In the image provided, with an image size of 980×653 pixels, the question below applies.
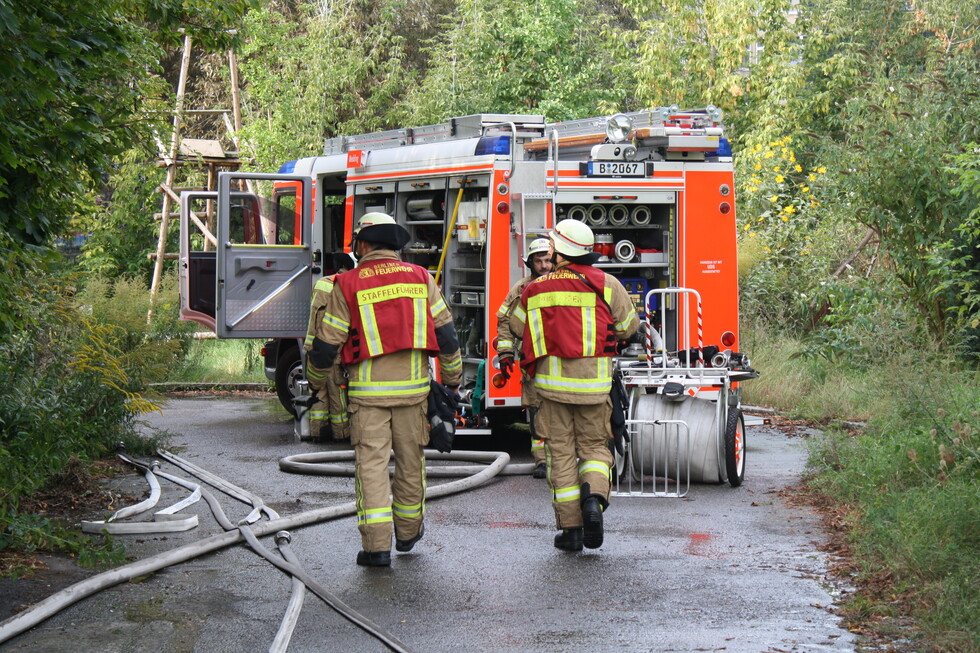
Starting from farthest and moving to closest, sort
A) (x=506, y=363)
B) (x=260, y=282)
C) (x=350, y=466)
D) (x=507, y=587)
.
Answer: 1. (x=260, y=282)
2. (x=350, y=466)
3. (x=506, y=363)
4. (x=507, y=587)

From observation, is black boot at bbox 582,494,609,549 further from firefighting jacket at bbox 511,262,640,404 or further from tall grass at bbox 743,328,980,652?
tall grass at bbox 743,328,980,652

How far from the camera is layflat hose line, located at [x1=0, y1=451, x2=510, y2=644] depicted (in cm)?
540

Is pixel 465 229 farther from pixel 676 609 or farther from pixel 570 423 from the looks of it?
pixel 676 609

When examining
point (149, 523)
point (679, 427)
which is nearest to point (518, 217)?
point (679, 427)

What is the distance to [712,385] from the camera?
939 cm

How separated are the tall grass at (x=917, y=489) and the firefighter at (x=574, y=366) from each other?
158cm

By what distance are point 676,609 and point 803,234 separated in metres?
12.5

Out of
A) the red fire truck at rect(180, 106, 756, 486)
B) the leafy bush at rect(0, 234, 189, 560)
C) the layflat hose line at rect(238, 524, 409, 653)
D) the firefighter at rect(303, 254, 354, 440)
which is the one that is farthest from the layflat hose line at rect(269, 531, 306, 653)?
the red fire truck at rect(180, 106, 756, 486)

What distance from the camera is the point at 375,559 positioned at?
22.4 feet

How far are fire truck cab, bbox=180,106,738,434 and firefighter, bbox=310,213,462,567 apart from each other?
2523 mm

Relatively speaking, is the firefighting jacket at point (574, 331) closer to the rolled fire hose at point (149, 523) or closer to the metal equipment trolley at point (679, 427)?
the metal equipment trolley at point (679, 427)

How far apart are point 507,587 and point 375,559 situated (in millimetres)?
841

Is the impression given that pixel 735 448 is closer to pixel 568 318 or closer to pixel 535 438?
pixel 535 438

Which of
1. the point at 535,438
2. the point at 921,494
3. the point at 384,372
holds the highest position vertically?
the point at 384,372
